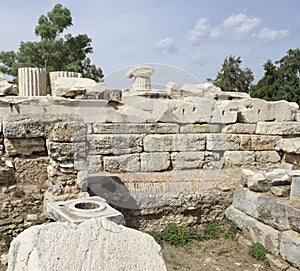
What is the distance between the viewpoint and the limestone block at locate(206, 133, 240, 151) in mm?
6418

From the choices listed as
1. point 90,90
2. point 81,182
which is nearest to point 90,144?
point 90,90

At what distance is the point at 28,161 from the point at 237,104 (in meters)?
4.42

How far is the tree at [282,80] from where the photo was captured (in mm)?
26953

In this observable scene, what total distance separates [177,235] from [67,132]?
2.43m

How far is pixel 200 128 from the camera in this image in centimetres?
649

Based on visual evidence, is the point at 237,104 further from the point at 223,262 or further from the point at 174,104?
the point at 223,262

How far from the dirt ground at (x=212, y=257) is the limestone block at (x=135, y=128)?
210cm

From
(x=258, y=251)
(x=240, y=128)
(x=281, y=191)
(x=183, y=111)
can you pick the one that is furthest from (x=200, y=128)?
(x=258, y=251)

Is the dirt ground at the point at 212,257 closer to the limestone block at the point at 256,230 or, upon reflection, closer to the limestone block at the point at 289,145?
the limestone block at the point at 256,230

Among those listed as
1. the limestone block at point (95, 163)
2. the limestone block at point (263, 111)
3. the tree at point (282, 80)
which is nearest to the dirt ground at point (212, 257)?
the limestone block at point (95, 163)

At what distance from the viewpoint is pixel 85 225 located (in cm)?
Result: 239

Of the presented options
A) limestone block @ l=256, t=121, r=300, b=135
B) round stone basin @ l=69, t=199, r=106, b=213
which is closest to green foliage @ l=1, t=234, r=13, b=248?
round stone basin @ l=69, t=199, r=106, b=213

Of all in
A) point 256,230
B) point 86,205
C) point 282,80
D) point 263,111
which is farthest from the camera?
point 282,80

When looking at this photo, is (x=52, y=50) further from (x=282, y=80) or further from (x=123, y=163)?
(x=282, y=80)
